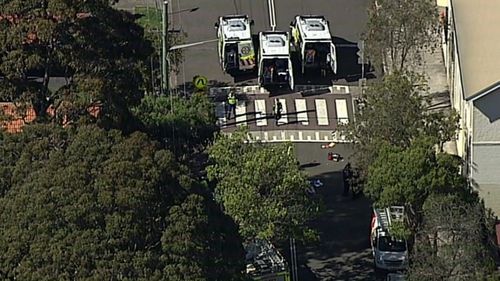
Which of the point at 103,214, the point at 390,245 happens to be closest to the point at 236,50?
the point at 390,245

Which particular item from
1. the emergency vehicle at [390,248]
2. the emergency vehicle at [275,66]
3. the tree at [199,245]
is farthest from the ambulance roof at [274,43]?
the tree at [199,245]

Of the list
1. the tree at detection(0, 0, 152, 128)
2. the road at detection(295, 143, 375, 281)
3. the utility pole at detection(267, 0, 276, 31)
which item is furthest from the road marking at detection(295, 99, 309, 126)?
the tree at detection(0, 0, 152, 128)

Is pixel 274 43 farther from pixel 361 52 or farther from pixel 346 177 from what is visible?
pixel 346 177

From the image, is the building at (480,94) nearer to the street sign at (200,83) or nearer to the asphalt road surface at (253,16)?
the asphalt road surface at (253,16)

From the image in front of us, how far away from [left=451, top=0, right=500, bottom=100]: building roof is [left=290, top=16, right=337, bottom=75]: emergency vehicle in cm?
807

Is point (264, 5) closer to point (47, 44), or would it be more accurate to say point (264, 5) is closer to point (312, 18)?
point (312, 18)

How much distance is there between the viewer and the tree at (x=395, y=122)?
49.5 meters

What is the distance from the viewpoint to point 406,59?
62625 millimetres

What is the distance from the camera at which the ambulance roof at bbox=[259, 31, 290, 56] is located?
6284cm

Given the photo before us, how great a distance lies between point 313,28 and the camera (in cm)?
6475

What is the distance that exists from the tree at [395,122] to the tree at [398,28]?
8.88 m

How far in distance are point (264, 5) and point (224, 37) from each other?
7.51 metres

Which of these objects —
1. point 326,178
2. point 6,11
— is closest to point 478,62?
point 326,178

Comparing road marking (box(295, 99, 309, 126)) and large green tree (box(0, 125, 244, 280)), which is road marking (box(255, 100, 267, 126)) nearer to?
road marking (box(295, 99, 309, 126))
